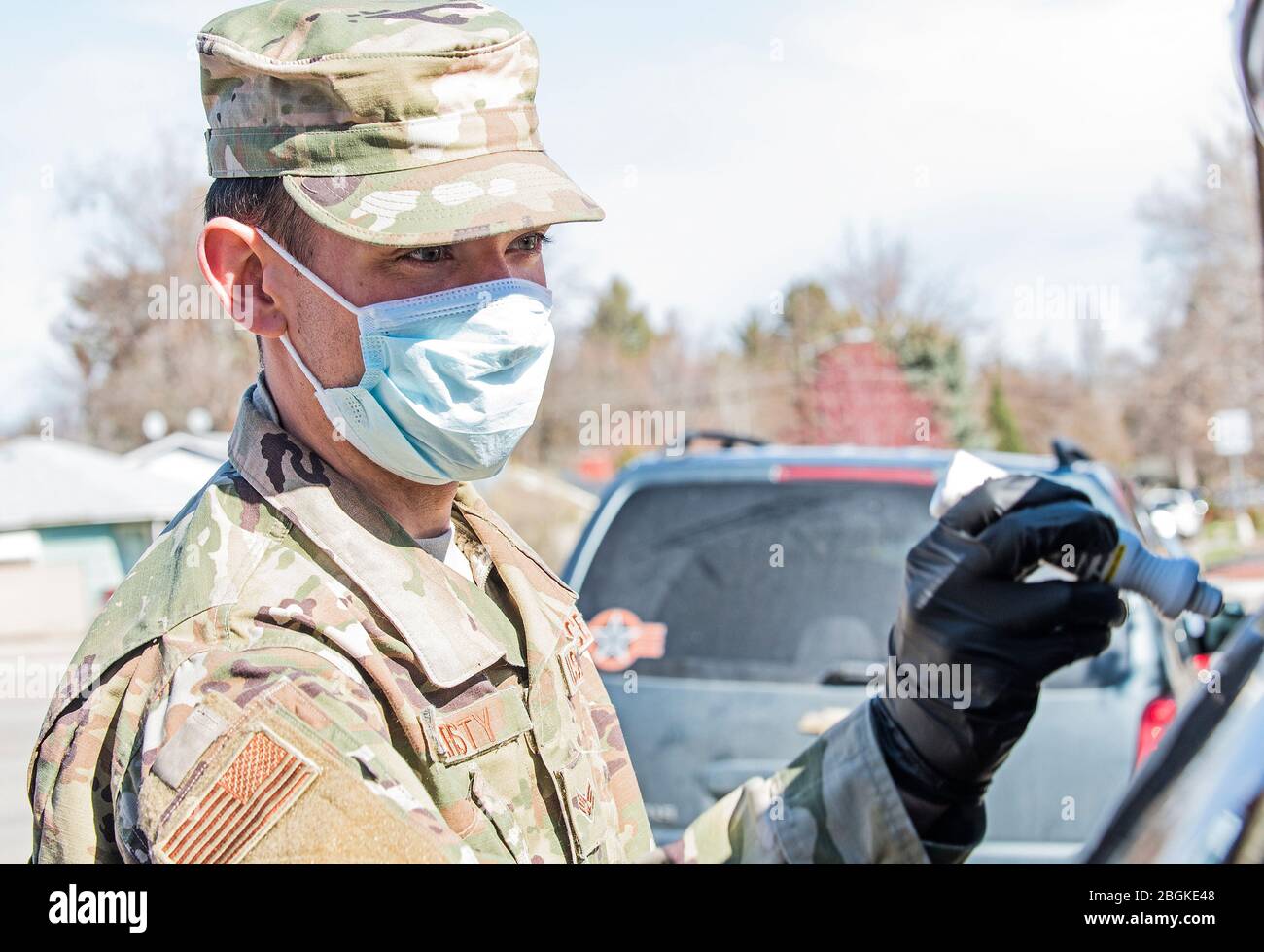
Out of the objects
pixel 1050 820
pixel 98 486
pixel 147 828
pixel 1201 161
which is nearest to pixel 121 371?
pixel 98 486

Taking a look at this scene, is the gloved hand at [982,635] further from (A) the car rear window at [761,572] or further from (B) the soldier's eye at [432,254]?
(A) the car rear window at [761,572]

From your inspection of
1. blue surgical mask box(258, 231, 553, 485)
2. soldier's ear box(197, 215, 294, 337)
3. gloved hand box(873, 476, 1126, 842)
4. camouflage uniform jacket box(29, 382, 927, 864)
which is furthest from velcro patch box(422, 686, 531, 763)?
soldier's ear box(197, 215, 294, 337)

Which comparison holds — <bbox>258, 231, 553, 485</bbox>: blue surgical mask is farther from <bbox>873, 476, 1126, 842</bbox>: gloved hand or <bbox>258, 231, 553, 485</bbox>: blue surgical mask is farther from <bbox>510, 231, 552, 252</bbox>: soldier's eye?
<bbox>873, 476, 1126, 842</bbox>: gloved hand

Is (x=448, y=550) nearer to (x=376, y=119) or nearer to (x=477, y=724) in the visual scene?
(x=477, y=724)

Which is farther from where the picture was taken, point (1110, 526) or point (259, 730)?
point (1110, 526)

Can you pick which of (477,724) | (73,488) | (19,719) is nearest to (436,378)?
(477,724)

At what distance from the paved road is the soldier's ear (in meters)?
0.78

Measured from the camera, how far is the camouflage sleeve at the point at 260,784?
1319 millimetres

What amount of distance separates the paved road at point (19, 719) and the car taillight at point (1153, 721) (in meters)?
2.51

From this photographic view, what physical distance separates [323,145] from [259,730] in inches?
29.7

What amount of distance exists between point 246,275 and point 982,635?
1107 mm

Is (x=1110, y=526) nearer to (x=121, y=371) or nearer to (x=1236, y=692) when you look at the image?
(x=1236, y=692)

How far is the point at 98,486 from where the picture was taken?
13523 mm

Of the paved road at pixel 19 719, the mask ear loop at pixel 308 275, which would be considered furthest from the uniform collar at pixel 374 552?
the paved road at pixel 19 719
